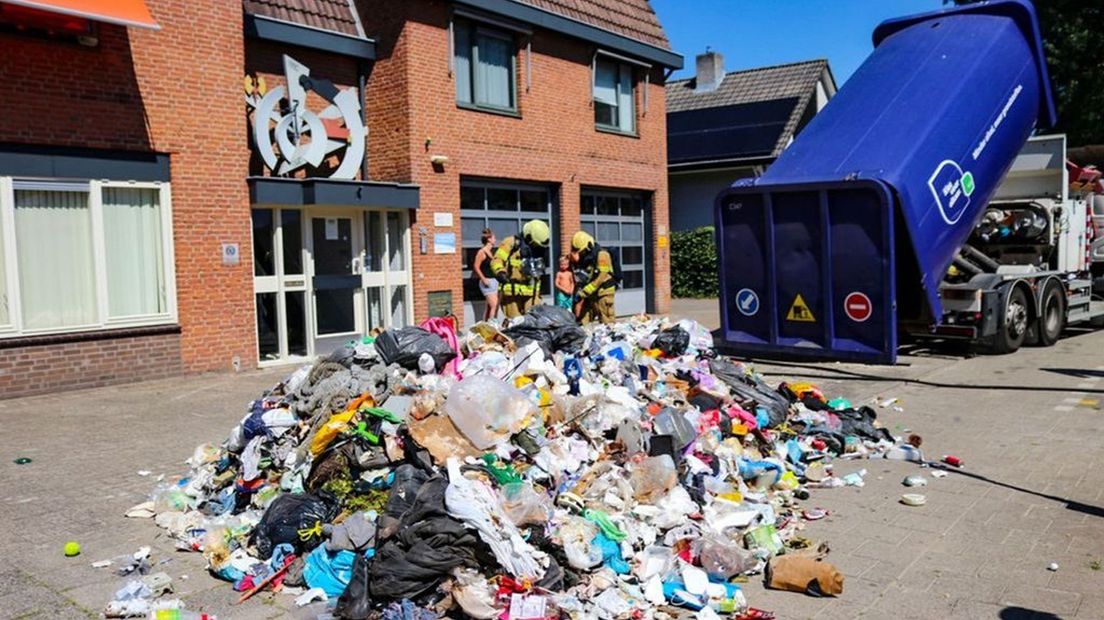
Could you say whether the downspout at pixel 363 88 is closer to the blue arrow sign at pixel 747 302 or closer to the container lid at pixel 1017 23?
the blue arrow sign at pixel 747 302

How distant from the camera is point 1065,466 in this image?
6.46 meters

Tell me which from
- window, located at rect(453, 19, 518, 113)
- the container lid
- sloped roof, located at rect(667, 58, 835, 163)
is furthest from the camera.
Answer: sloped roof, located at rect(667, 58, 835, 163)

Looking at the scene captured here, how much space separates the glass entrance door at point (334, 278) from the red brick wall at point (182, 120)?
116 cm

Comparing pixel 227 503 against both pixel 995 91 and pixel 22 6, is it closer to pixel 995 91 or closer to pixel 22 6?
pixel 22 6

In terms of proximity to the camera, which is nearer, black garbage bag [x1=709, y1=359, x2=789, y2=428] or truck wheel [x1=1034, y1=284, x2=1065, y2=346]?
black garbage bag [x1=709, y1=359, x2=789, y2=428]

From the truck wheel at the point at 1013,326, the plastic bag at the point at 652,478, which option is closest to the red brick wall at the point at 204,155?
the plastic bag at the point at 652,478

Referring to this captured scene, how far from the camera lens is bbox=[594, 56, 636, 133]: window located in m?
17.3

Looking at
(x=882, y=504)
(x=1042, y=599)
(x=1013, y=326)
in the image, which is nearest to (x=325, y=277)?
(x=882, y=504)

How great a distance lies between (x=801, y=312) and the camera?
9.30 metres

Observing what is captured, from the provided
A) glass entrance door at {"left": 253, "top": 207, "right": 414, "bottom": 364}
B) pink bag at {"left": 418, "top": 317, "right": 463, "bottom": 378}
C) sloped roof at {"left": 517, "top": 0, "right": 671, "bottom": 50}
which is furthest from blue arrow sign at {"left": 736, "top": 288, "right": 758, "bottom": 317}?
sloped roof at {"left": 517, "top": 0, "right": 671, "bottom": 50}

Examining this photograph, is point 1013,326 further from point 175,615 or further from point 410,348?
point 175,615

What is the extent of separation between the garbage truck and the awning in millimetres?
6578

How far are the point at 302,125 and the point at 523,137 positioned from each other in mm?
4410

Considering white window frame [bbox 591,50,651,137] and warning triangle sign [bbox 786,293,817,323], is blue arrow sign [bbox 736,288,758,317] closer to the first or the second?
warning triangle sign [bbox 786,293,817,323]
